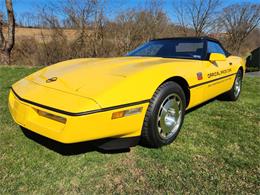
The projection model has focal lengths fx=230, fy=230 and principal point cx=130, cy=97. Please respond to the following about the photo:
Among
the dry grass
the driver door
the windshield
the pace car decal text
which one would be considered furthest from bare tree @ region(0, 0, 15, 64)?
the pace car decal text

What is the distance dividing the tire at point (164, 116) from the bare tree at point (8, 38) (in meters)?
10.2

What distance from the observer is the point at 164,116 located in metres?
2.51

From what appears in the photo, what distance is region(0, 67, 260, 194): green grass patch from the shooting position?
75.0 inches

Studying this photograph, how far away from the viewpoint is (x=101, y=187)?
1903mm

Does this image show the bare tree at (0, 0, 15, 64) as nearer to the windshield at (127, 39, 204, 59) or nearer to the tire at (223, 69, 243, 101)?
the windshield at (127, 39, 204, 59)

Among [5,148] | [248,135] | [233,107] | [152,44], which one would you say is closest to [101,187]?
[5,148]

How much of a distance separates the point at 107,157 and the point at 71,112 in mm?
736

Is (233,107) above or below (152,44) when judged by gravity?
below

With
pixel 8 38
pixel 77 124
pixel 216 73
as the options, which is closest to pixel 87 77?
pixel 77 124

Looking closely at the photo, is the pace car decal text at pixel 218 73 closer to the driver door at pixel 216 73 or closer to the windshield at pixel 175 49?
the driver door at pixel 216 73

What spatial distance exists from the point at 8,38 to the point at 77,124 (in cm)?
1057

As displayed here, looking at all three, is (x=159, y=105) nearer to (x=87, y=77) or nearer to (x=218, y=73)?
(x=87, y=77)

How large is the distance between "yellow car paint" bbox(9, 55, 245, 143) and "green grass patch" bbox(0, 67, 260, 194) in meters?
0.35

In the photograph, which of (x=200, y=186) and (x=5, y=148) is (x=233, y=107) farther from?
(x=5, y=148)
